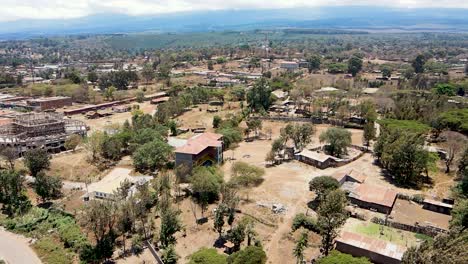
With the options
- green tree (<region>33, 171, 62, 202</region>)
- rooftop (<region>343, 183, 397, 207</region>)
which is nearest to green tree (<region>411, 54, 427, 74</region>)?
rooftop (<region>343, 183, 397, 207</region>)

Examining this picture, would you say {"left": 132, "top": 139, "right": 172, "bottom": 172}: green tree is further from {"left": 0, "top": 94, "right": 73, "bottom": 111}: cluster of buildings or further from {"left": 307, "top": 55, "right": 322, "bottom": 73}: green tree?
{"left": 307, "top": 55, "right": 322, "bottom": 73}: green tree

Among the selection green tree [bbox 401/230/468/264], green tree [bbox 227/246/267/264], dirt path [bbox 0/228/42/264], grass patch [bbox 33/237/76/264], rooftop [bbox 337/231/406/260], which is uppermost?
green tree [bbox 401/230/468/264]

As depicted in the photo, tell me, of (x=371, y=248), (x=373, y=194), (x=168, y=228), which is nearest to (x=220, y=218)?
(x=168, y=228)

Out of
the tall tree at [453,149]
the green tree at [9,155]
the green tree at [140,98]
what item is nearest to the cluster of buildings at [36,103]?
the green tree at [140,98]

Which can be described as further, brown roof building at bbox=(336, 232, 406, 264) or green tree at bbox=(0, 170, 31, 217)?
green tree at bbox=(0, 170, 31, 217)

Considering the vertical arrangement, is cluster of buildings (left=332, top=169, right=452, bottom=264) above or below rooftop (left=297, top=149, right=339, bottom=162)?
below

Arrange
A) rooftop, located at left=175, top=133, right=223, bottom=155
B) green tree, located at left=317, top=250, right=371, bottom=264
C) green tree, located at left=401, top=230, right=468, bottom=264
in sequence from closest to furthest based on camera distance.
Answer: green tree, located at left=401, top=230, right=468, bottom=264
green tree, located at left=317, top=250, right=371, bottom=264
rooftop, located at left=175, top=133, right=223, bottom=155

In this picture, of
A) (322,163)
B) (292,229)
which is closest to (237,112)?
(322,163)
